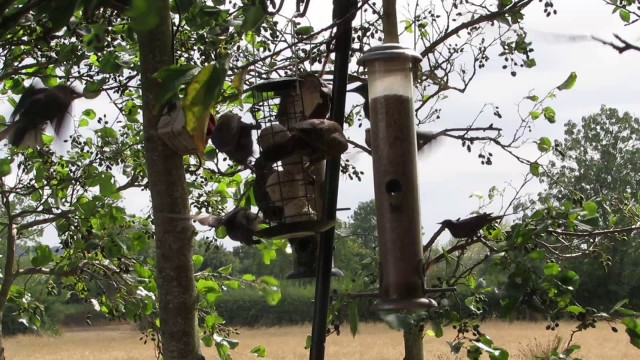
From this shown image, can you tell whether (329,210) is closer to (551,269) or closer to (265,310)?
(551,269)

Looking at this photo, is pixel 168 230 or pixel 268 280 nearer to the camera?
pixel 168 230

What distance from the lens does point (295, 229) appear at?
A: 1.54 m

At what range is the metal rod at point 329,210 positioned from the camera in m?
1.56

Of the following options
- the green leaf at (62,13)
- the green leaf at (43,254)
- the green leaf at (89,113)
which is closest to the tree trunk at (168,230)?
the green leaf at (62,13)

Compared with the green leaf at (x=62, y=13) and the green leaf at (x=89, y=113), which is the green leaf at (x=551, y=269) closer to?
the green leaf at (x=62, y=13)

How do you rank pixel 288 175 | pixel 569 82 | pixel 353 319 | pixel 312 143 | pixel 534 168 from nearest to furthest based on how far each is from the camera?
pixel 312 143
pixel 288 175
pixel 353 319
pixel 569 82
pixel 534 168

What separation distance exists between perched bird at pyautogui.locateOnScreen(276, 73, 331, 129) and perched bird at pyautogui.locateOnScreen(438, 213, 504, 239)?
1.14ft

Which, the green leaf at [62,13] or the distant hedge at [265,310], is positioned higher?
the green leaf at [62,13]

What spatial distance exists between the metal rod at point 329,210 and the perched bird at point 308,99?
0.36 feet

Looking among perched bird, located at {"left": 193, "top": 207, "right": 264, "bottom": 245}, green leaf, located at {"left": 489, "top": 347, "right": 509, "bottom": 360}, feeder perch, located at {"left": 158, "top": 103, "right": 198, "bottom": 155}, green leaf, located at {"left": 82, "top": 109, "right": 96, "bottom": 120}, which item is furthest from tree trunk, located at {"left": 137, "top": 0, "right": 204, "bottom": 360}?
green leaf, located at {"left": 82, "top": 109, "right": 96, "bottom": 120}

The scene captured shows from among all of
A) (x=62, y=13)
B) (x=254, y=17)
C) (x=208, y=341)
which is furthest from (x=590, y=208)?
(x=62, y=13)

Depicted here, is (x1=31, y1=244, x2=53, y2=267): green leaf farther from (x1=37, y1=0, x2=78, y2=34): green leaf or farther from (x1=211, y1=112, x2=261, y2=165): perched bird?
(x1=37, y1=0, x2=78, y2=34): green leaf

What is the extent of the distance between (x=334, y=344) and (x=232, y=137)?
7.80 meters

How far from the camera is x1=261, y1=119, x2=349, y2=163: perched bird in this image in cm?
142
